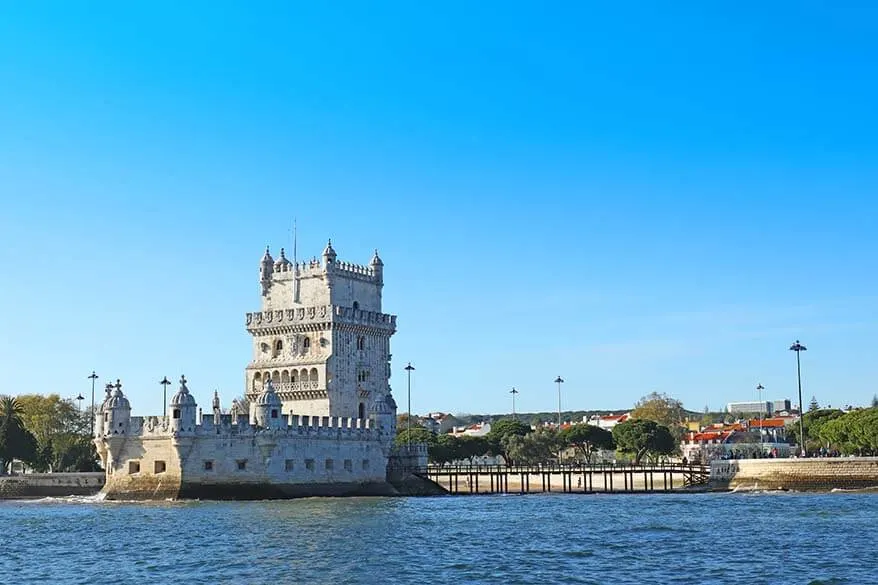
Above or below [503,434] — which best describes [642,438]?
below

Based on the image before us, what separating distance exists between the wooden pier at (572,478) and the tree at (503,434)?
2577cm

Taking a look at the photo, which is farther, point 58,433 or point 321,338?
point 58,433

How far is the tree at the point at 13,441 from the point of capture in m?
97.3

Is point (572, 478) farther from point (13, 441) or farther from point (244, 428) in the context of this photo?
point (13, 441)

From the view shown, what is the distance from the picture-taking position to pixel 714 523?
56.0 metres

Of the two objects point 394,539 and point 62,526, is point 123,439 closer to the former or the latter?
point 62,526

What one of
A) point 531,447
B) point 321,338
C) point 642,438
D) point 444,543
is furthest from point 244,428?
point 531,447

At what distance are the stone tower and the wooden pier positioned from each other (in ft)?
26.7

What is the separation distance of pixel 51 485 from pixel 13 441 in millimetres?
10250

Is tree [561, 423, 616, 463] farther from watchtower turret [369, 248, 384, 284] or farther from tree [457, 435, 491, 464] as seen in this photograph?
watchtower turret [369, 248, 384, 284]

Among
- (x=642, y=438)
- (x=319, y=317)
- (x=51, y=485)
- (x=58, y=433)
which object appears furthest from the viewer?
(x=642, y=438)

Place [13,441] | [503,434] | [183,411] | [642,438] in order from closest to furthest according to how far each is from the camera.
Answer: [183,411], [13,441], [642,438], [503,434]

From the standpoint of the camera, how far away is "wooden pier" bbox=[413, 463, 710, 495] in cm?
9117

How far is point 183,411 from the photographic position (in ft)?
242
